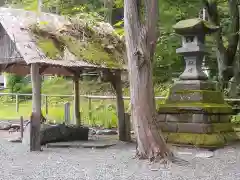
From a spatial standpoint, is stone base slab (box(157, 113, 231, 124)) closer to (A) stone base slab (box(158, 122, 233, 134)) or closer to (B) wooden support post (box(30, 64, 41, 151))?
(A) stone base slab (box(158, 122, 233, 134))

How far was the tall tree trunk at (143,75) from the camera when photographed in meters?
8.52

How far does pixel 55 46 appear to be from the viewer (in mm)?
10758

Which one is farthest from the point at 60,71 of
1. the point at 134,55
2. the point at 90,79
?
the point at 90,79

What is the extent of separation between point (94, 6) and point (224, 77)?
8321 mm

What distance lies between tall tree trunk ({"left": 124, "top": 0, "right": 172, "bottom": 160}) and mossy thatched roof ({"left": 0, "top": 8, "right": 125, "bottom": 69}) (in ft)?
7.52

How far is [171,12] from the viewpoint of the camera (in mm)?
15523

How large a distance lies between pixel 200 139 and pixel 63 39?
4.52 m

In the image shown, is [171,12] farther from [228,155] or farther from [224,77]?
[228,155]

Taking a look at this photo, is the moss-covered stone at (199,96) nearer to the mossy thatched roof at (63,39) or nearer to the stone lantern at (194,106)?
the stone lantern at (194,106)

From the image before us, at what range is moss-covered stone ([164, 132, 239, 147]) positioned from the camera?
1099cm

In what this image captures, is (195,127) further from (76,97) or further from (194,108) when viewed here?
(76,97)

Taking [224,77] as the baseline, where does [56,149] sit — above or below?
below

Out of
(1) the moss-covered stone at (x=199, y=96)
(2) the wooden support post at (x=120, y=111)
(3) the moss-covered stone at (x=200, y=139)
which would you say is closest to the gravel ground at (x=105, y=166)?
(3) the moss-covered stone at (x=200, y=139)

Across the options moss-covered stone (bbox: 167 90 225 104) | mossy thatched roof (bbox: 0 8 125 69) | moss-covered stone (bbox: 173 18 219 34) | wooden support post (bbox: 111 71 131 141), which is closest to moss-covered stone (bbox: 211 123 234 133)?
moss-covered stone (bbox: 167 90 225 104)
